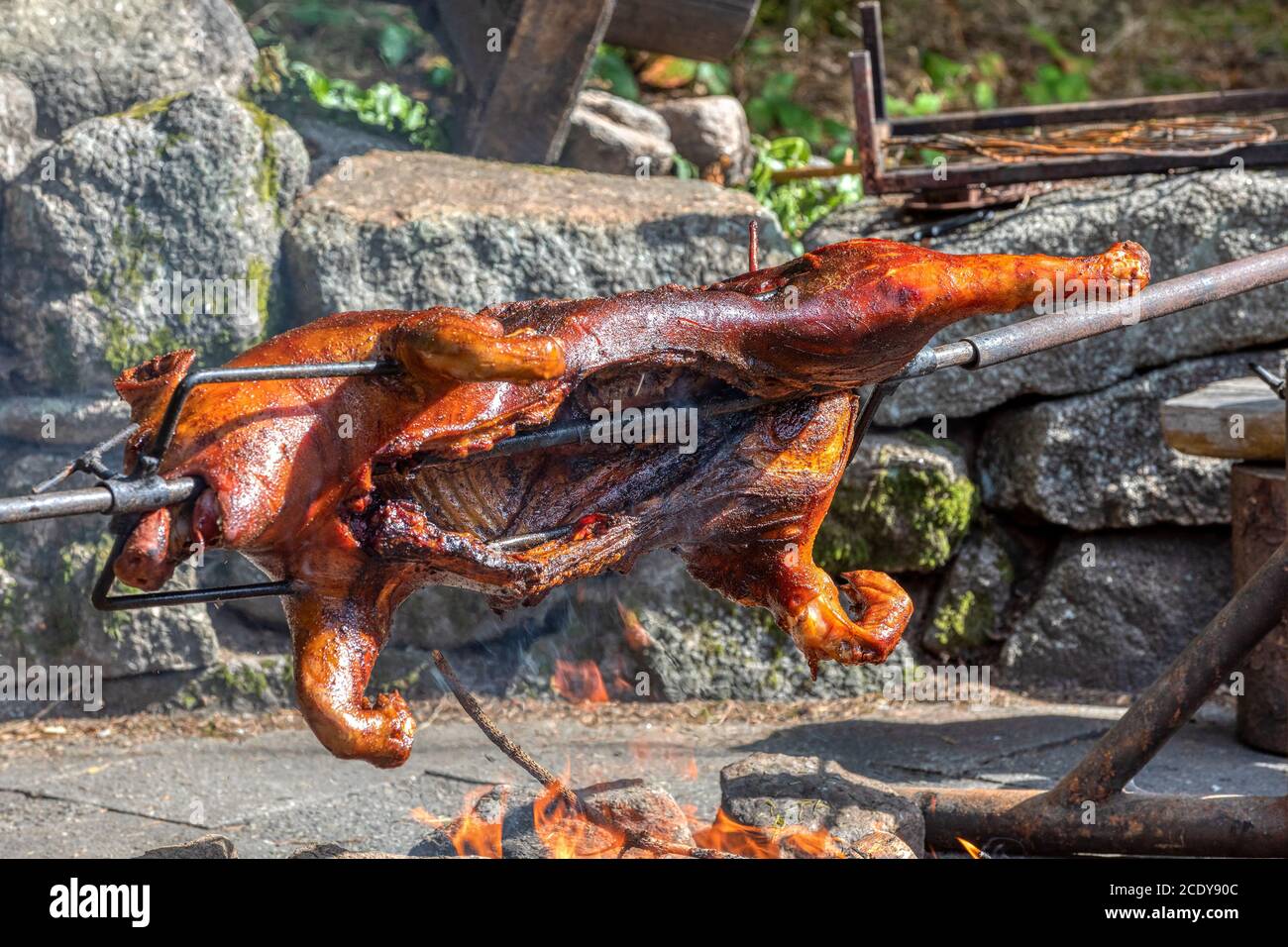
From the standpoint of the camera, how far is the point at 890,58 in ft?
32.9

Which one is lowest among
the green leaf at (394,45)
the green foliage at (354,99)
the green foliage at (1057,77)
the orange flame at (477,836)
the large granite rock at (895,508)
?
the orange flame at (477,836)

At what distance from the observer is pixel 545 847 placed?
342 centimetres

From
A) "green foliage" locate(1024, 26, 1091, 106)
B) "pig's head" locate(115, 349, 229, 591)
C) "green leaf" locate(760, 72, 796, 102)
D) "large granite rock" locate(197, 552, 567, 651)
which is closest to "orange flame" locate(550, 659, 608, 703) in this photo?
"large granite rock" locate(197, 552, 567, 651)

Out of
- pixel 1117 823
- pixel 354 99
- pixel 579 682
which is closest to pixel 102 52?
pixel 354 99

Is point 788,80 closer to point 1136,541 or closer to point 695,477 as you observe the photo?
point 1136,541

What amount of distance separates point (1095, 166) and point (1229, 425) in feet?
4.40

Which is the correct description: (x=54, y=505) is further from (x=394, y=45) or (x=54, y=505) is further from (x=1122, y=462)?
(x=394, y=45)

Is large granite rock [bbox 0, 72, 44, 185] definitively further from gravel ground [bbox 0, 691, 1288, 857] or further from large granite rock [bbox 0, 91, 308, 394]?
gravel ground [bbox 0, 691, 1288, 857]

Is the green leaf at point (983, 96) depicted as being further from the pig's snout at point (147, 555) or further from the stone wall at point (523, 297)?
the pig's snout at point (147, 555)

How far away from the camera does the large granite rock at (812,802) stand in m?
3.53

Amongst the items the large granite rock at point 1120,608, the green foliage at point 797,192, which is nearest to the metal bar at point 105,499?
the large granite rock at point 1120,608

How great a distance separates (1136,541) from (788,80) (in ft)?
14.7

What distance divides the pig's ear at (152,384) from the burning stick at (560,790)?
0.81 m

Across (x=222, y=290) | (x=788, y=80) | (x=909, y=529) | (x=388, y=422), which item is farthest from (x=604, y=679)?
(x=788, y=80)
